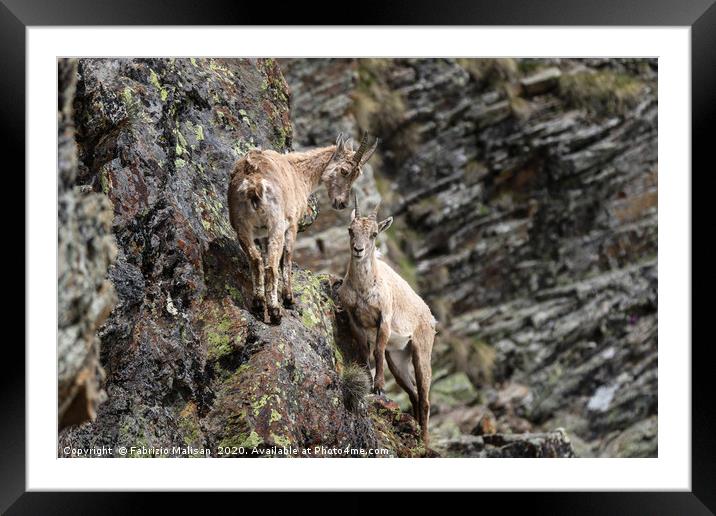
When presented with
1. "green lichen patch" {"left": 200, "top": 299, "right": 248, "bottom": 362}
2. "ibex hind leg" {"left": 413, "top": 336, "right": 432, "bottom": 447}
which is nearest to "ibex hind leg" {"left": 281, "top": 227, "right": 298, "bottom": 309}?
"green lichen patch" {"left": 200, "top": 299, "right": 248, "bottom": 362}

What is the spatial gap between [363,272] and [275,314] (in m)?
1.68

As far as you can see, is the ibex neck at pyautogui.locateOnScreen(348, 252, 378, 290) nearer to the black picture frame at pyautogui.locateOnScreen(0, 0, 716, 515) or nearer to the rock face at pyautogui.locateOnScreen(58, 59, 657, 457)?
the rock face at pyautogui.locateOnScreen(58, 59, 657, 457)

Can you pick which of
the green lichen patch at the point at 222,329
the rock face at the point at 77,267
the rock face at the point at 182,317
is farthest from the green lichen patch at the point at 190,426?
the rock face at the point at 77,267

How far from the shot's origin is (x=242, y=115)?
13.4m

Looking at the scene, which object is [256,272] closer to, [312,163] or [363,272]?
[363,272]

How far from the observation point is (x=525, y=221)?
90.0 ft

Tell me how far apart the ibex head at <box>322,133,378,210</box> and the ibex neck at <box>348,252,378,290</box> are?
36.7 inches

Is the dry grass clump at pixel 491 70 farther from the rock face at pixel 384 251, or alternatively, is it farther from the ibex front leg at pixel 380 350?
the ibex front leg at pixel 380 350

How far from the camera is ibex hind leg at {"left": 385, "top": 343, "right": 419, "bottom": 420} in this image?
13320 millimetres
